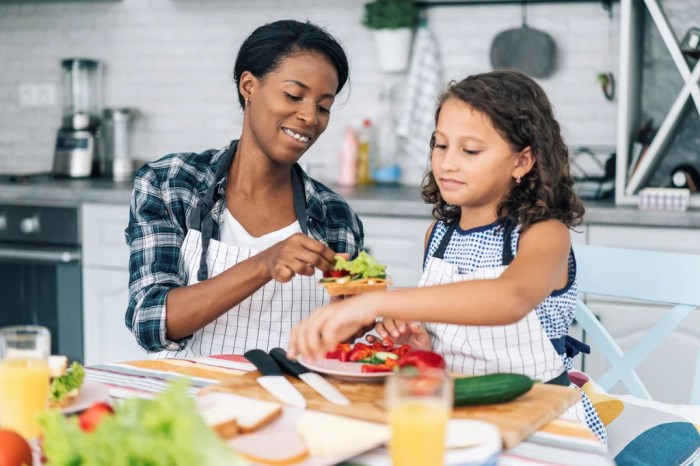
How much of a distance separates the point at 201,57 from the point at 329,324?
2.95m

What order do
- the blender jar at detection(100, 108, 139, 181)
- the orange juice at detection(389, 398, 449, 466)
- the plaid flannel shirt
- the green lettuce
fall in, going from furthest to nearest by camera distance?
the blender jar at detection(100, 108, 139, 181), the plaid flannel shirt, the orange juice at detection(389, 398, 449, 466), the green lettuce

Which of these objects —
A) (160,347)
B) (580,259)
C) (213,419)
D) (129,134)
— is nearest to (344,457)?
(213,419)

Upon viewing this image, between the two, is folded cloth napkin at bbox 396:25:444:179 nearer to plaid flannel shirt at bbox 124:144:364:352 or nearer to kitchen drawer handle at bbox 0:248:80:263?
kitchen drawer handle at bbox 0:248:80:263

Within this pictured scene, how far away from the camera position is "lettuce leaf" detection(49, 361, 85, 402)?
1165 millimetres

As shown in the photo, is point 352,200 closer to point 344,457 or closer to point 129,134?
point 129,134

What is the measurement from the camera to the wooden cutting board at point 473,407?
1178 mm

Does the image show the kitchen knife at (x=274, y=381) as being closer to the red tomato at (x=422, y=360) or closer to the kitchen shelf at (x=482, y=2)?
the red tomato at (x=422, y=360)

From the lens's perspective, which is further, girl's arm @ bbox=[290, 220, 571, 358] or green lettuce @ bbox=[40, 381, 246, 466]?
girl's arm @ bbox=[290, 220, 571, 358]

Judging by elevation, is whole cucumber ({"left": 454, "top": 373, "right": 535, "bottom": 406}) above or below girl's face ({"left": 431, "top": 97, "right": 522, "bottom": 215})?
below

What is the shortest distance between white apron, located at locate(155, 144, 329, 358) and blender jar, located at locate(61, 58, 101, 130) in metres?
2.22

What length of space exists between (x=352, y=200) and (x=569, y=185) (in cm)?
140

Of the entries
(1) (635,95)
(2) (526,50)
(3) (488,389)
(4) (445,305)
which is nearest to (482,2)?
(2) (526,50)

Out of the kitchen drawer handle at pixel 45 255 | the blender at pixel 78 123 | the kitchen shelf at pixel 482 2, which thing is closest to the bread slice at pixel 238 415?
the kitchen drawer handle at pixel 45 255

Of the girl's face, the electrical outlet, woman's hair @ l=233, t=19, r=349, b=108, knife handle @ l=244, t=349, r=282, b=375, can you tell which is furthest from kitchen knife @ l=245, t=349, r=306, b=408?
the electrical outlet
